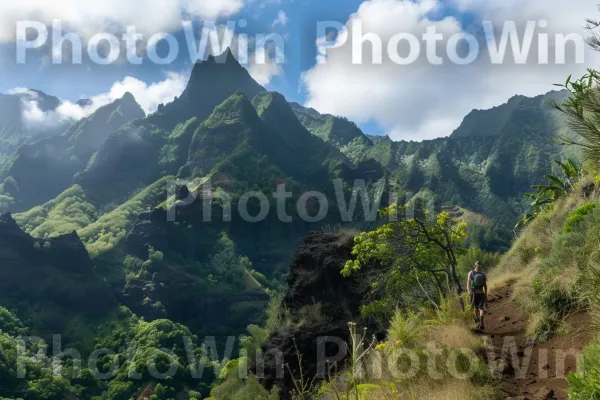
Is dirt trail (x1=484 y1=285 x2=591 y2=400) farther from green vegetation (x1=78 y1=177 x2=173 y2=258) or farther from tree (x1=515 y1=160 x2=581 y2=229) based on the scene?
green vegetation (x1=78 y1=177 x2=173 y2=258)

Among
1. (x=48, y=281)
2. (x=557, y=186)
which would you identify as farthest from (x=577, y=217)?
(x=48, y=281)

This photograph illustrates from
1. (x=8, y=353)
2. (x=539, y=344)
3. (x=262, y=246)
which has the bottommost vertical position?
(x=8, y=353)

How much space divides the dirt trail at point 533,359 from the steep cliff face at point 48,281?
407 feet

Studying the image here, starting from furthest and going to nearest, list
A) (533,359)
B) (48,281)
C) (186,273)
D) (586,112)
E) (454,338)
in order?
(186,273) < (48,281) < (454,338) < (533,359) < (586,112)

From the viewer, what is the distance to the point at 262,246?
178 meters

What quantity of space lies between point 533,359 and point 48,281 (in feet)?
452

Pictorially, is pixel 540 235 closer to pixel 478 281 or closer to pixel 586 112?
pixel 478 281

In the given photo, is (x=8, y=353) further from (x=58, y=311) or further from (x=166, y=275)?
(x=166, y=275)

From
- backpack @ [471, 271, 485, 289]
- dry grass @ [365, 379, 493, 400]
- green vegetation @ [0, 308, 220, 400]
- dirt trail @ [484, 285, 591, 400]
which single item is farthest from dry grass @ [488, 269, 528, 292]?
green vegetation @ [0, 308, 220, 400]

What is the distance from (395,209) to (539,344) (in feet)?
18.4

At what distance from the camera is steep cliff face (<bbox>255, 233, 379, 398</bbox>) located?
739 inches

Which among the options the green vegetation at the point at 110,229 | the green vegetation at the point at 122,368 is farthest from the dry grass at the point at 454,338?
the green vegetation at the point at 110,229

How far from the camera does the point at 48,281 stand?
123500mm

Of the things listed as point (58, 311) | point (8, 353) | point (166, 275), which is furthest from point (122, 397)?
point (166, 275)
